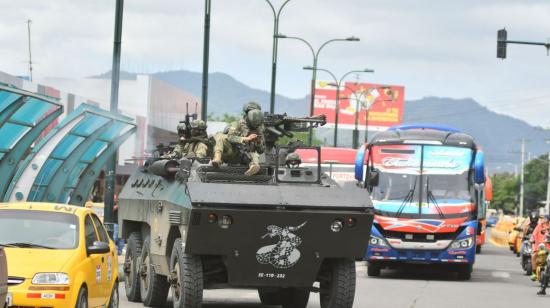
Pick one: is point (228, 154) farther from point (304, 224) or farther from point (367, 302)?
point (367, 302)

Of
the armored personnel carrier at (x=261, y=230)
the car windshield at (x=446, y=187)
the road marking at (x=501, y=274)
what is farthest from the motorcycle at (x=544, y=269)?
the armored personnel carrier at (x=261, y=230)

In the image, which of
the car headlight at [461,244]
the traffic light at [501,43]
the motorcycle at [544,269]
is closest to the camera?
the motorcycle at [544,269]

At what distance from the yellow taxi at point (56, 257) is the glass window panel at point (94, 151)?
12.2m

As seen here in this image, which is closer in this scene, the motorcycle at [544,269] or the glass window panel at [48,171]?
the motorcycle at [544,269]

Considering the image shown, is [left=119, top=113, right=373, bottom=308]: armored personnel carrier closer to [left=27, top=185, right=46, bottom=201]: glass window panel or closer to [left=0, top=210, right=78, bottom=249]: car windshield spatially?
[left=0, top=210, right=78, bottom=249]: car windshield

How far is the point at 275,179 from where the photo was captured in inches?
648

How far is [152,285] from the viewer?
17.8 m

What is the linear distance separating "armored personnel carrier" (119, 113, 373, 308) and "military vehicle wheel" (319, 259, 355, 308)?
1 centimetres

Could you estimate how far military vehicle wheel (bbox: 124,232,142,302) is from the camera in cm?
1880

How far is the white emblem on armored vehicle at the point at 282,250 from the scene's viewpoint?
620 inches

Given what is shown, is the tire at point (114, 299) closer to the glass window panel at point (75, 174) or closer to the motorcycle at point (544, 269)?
the motorcycle at point (544, 269)

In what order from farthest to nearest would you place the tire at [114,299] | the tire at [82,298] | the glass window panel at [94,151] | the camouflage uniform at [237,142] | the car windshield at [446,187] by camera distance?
the car windshield at [446,187] < the glass window panel at [94,151] < the camouflage uniform at [237,142] < the tire at [114,299] < the tire at [82,298]

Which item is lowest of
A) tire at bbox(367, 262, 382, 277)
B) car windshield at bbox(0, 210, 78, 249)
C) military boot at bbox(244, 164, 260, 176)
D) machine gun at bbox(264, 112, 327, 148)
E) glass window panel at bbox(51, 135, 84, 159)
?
tire at bbox(367, 262, 382, 277)

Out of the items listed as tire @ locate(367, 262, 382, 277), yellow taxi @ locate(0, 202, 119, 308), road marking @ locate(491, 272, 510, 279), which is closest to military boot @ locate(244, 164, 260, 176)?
yellow taxi @ locate(0, 202, 119, 308)
